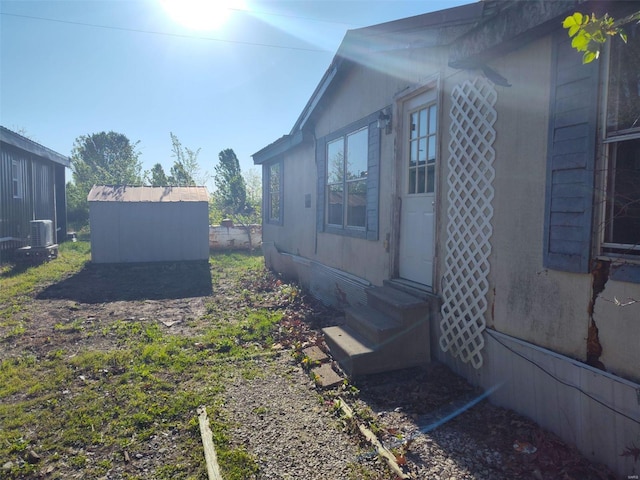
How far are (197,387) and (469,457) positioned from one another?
8.18 feet

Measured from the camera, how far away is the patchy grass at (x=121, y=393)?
275 cm

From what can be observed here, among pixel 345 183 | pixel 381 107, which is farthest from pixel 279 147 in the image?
pixel 381 107

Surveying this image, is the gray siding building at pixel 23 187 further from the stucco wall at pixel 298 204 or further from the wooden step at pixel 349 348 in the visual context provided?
the wooden step at pixel 349 348

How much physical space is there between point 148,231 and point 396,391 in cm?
982

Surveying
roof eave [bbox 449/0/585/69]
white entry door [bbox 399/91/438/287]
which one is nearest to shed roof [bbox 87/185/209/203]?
white entry door [bbox 399/91/438/287]

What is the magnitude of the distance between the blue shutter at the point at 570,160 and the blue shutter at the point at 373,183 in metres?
2.60

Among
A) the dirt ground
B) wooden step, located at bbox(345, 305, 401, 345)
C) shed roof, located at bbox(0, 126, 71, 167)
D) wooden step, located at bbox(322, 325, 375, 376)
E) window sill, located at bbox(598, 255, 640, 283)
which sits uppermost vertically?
shed roof, located at bbox(0, 126, 71, 167)

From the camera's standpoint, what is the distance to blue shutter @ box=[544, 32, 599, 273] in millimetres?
2580

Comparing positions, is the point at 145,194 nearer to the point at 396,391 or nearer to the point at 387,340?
the point at 387,340

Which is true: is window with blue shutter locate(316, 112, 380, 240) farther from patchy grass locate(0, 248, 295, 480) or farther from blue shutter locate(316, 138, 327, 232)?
patchy grass locate(0, 248, 295, 480)

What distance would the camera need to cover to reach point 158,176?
99.9 feet

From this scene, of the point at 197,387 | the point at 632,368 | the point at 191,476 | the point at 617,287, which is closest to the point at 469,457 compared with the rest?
the point at 632,368

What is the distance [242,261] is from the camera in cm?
1227

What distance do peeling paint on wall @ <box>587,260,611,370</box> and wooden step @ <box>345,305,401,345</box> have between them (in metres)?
1.68
